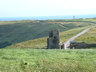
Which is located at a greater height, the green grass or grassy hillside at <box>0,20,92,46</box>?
the green grass

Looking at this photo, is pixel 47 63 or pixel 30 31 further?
pixel 30 31

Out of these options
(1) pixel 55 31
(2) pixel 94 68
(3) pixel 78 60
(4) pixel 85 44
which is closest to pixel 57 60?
(3) pixel 78 60

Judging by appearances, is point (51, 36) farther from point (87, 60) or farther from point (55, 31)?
point (87, 60)

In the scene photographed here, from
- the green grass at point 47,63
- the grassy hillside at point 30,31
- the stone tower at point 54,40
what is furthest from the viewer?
the grassy hillside at point 30,31

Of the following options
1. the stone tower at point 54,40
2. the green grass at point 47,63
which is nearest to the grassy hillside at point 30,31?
the stone tower at point 54,40

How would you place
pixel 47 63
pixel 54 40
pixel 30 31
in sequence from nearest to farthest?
pixel 47 63 → pixel 54 40 → pixel 30 31

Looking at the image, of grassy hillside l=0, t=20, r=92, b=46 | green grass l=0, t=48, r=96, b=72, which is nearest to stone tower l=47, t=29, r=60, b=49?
green grass l=0, t=48, r=96, b=72

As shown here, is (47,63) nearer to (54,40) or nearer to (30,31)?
(54,40)

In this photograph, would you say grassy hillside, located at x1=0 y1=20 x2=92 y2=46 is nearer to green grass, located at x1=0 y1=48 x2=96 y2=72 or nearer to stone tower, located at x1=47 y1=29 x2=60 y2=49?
stone tower, located at x1=47 y1=29 x2=60 y2=49

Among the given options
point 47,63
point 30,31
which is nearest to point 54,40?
point 47,63

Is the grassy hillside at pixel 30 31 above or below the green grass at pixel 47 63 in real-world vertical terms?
below

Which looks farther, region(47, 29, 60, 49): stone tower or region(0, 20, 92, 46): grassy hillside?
region(0, 20, 92, 46): grassy hillside

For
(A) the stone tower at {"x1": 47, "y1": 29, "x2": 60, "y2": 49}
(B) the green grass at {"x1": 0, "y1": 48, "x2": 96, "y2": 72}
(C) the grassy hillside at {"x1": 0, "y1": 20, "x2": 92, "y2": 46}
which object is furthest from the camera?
(C) the grassy hillside at {"x1": 0, "y1": 20, "x2": 92, "y2": 46}

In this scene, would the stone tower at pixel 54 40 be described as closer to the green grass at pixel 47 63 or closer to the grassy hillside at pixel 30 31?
the green grass at pixel 47 63
